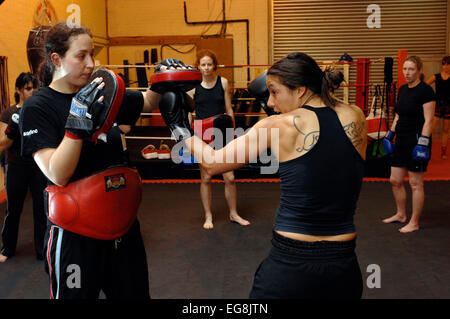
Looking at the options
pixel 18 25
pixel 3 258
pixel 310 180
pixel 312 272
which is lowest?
pixel 3 258

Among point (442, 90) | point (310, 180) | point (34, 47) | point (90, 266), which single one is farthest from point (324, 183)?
point (442, 90)

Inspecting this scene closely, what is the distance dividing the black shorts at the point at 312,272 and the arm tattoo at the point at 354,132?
12.2 inches

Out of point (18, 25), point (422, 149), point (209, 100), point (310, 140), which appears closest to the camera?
point (310, 140)

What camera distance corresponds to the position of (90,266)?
151cm

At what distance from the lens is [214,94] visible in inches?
148

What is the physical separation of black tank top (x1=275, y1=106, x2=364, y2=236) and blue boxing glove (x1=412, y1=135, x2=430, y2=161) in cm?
219

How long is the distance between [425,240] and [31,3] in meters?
5.14

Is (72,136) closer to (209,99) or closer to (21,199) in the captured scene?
(21,199)

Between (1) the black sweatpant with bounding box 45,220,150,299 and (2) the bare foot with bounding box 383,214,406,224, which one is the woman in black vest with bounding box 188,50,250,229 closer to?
(2) the bare foot with bounding box 383,214,406,224

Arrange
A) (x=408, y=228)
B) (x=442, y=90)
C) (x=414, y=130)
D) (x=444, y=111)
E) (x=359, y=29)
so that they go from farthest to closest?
(x=359, y=29), (x=444, y=111), (x=442, y=90), (x=408, y=228), (x=414, y=130)

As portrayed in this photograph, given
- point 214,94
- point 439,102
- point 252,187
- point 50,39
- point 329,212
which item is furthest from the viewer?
point 439,102

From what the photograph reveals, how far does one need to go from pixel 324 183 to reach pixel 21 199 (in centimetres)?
255
